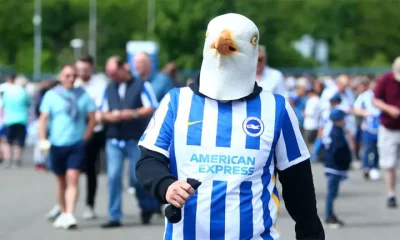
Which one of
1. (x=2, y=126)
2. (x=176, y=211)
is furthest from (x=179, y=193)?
(x=2, y=126)

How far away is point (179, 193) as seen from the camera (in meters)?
4.16

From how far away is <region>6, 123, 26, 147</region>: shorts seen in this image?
72.7 feet

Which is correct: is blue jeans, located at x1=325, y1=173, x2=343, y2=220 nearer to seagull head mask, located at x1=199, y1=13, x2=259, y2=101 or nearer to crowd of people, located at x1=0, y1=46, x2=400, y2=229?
crowd of people, located at x1=0, y1=46, x2=400, y2=229

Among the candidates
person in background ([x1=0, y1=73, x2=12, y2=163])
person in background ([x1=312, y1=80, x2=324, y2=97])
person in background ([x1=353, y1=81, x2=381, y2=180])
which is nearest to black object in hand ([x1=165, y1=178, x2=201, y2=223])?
person in background ([x1=353, y1=81, x2=381, y2=180])

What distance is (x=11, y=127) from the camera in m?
22.1

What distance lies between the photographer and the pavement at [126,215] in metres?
11.5

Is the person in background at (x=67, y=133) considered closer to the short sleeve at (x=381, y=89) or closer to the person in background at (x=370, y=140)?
the short sleeve at (x=381, y=89)

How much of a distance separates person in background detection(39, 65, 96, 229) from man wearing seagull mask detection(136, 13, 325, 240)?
755 centimetres

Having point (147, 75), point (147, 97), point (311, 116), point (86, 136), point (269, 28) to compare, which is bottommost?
point (311, 116)

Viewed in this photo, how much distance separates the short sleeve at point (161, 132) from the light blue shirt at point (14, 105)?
17.4 metres

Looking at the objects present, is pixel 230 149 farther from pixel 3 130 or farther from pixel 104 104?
pixel 3 130

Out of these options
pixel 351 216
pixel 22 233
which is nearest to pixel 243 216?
pixel 22 233

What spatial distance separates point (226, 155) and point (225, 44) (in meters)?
0.47

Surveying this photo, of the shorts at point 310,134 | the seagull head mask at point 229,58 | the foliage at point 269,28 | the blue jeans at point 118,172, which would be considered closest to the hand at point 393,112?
the blue jeans at point 118,172
